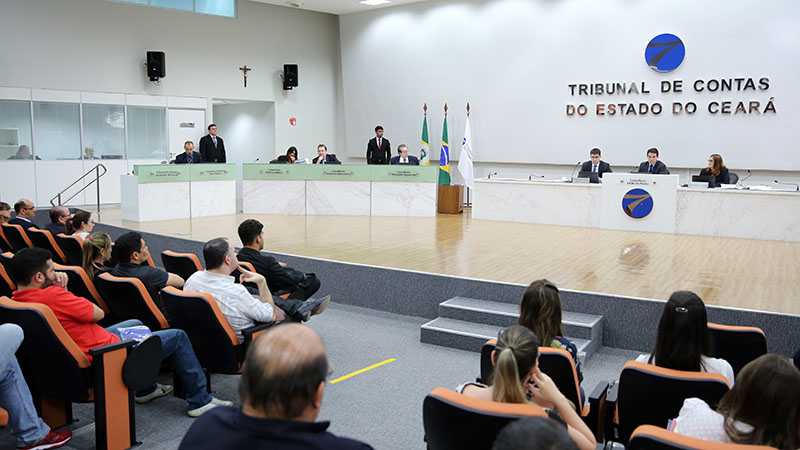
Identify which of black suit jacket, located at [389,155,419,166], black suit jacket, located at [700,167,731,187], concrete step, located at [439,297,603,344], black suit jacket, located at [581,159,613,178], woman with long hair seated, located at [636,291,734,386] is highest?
black suit jacket, located at [389,155,419,166]

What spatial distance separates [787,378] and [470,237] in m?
7.42

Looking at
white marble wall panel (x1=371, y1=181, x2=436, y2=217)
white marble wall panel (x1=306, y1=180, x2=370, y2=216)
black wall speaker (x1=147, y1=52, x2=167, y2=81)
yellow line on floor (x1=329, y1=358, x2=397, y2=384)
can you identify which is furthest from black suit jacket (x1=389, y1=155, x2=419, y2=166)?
yellow line on floor (x1=329, y1=358, x2=397, y2=384)

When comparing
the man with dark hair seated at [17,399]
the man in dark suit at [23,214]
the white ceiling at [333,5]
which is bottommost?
the man with dark hair seated at [17,399]

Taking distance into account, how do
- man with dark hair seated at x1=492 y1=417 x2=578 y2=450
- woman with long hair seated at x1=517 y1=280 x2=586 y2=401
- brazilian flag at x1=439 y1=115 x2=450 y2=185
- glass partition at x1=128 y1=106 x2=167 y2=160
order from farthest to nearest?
glass partition at x1=128 y1=106 x2=167 y2=160, brazilian flag at x1=439 y1=115 x2=450 y2=185, woman with long hair seated at x1=517 y1=280 x2=586 y2=401, man with dark hair seated at x1=492 y1=417 x2=578 y2=450

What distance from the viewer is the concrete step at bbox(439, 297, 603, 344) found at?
5246 mm

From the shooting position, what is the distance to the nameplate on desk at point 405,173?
11.8 m

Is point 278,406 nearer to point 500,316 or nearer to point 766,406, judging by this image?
point 766,406

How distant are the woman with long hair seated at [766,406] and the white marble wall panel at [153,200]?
1037 centimetres

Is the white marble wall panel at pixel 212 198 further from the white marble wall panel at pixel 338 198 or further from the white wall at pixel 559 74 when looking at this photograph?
the white wall at pixel 559 74

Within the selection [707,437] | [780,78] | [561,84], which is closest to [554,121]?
[561,84]

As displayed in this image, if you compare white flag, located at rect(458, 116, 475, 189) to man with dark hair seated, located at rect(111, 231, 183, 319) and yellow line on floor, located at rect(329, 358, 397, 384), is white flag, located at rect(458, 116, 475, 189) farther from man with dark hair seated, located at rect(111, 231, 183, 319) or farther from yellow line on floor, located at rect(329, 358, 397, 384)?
man with dark hair seated, located at rect(111, 231, 183, 319)

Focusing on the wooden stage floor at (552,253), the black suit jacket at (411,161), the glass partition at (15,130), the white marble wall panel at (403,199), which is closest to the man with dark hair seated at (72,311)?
the wooden stage floor at (552,253)

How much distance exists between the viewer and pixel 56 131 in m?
12.8

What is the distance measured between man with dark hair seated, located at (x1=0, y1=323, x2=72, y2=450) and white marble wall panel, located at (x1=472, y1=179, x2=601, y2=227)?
881cm
